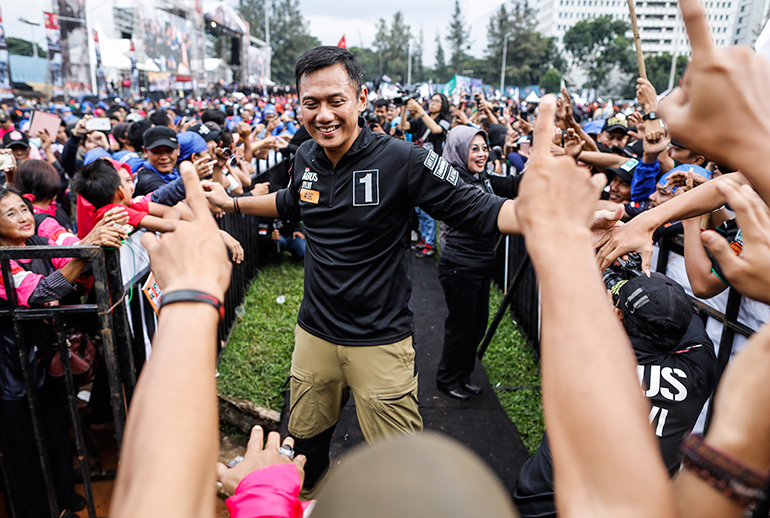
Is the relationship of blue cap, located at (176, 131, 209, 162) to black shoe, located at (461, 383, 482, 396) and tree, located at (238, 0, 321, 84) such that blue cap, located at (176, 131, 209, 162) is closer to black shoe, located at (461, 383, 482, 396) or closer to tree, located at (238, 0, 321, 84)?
black shoe, located at (461, 383, 482, 396)

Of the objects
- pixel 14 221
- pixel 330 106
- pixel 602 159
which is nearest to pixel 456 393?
pixel 330 106

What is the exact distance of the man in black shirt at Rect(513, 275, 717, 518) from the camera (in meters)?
1.91

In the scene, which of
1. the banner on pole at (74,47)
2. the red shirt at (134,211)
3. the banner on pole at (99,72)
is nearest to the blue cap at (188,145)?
the red shirt at (134,211)

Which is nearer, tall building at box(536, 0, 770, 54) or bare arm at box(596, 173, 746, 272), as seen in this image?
bare arm at box(596, 173, 746, 272)

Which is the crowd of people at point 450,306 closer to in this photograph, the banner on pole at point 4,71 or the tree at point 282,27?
the banner on pole at point 4,71

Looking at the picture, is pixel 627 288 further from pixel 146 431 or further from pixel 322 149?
pixel 146 431

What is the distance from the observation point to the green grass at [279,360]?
4086 mm

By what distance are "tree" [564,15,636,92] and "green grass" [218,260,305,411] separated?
75.7 m

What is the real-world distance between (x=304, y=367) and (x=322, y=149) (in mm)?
1196

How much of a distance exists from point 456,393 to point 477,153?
6.80 ft

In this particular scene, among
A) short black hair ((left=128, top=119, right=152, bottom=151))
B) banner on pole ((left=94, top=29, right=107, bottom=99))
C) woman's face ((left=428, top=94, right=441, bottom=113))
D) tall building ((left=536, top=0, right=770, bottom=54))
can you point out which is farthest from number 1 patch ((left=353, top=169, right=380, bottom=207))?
tall building ((left=536, top=0, right=770, bottom=54))

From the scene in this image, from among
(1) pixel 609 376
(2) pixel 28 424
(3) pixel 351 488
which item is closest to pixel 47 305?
(2) pixel 28 424

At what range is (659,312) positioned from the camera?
1.92 m

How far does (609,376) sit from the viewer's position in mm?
706
